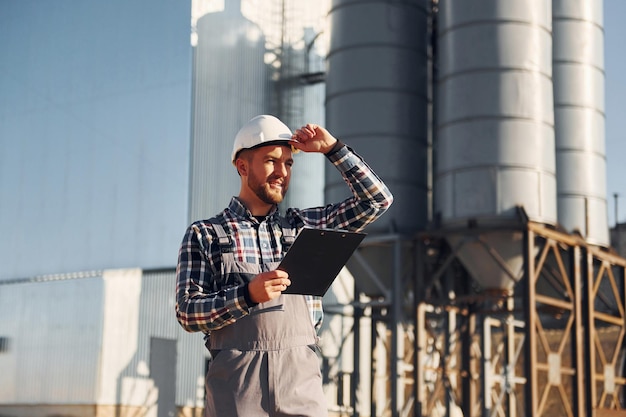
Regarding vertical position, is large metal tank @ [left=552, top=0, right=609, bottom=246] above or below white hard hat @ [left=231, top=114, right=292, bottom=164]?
above

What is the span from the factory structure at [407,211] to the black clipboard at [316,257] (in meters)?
15.4

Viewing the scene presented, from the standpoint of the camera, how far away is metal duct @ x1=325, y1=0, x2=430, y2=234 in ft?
70.1

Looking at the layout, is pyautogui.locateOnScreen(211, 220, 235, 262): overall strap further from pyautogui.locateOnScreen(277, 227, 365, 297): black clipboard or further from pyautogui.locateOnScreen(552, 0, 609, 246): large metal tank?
pyautogui.locateOnScreen(552, 0, 609, 246): large metal tank

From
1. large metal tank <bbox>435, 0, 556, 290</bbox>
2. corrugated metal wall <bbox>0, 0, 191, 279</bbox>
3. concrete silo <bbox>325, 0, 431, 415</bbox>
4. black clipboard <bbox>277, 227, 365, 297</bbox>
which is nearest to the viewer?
black clipboard <bbox>277, 227, 365, 297</bbox>

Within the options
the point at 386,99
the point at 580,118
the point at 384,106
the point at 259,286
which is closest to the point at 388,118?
the point at 384,106

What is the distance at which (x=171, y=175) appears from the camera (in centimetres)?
2384

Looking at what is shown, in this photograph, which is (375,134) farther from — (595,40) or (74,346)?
(74,346)

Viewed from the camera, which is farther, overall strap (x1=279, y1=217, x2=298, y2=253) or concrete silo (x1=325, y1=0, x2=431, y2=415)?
concrete silo (x1=325, y1=0, x2=431, y2=415)

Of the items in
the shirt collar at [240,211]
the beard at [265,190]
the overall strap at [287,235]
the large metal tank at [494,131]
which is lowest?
the overall strap at [287,235]

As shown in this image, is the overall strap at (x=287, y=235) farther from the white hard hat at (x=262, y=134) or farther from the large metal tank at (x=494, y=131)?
the large metal tank at (x=494, y=131)

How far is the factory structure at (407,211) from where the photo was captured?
20000 mm

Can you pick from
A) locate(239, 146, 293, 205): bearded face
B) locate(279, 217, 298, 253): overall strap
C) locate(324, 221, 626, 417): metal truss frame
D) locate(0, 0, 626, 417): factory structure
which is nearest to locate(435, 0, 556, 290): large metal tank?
locate(0, 0, 626, 417): factory structure

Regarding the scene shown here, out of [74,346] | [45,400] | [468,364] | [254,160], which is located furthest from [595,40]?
[254,160]

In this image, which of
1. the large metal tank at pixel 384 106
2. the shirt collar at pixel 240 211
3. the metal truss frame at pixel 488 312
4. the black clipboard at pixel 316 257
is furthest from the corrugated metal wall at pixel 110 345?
the black clipboard at pixel 316 257
